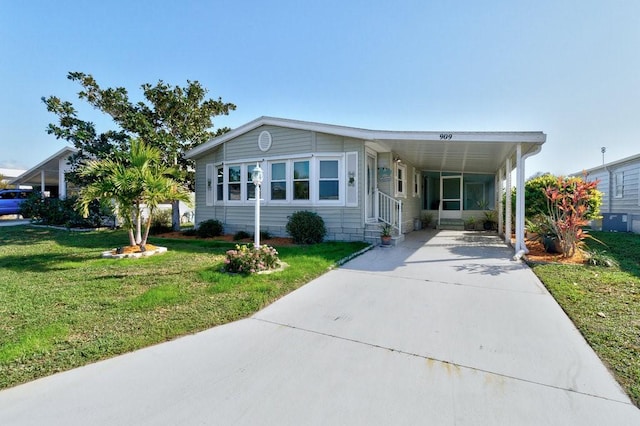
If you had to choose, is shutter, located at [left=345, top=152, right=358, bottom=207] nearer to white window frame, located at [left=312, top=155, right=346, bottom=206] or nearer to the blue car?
white window frame, located at [left=312, top=155, right=346, bottom=206]

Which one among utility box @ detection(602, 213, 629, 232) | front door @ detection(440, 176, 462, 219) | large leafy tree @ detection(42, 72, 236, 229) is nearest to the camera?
large leafy tree @ detection(42, 72, 236, 229)

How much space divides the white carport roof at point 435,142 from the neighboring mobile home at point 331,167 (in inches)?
0.8

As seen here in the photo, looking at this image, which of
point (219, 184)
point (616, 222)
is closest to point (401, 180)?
point (219, 184)

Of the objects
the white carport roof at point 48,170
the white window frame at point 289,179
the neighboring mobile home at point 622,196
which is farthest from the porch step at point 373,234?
the white carport roof at point 48,170

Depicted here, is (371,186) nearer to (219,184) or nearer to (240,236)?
(240,236)

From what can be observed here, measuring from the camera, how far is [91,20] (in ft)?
29.9

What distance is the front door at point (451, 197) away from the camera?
14664mm

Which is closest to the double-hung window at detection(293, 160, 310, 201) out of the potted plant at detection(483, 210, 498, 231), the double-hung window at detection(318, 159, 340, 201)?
the double-hung window at detection(318, 159, 340, 201)

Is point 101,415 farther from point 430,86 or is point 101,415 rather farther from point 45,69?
point 45,69

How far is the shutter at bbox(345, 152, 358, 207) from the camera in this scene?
29.9ft

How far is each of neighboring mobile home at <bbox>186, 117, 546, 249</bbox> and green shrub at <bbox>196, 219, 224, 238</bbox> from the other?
1.22ft

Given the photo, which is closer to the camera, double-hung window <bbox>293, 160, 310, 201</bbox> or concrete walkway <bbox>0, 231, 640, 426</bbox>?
concrete walkway <bbox>0, 231, 640, 426</bbox>

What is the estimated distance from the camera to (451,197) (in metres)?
14.8

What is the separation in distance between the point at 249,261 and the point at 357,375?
350cm
